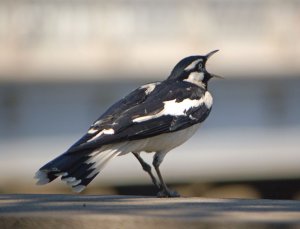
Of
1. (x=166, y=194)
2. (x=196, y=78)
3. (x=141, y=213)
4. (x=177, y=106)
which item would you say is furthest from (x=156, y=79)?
(x=141, y=213)

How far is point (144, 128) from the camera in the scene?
1021cm

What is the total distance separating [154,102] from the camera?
10.5 metres

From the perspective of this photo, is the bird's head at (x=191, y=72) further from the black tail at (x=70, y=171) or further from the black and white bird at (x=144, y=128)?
the black tail at (x=70, y=171)

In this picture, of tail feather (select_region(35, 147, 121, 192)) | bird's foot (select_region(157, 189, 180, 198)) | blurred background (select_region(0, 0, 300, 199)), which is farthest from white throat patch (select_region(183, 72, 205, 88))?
blurred background (select_region(0, 0, 300, 199))

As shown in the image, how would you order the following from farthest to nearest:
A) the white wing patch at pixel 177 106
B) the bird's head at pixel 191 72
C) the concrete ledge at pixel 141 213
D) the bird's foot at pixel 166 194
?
the bird's head at pixel 191 72
the white wing patch at pixel 177 106
the bird's foot at pixel 166 194
the concrete ledge at pixel 141 213

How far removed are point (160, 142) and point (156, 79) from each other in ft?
32.1

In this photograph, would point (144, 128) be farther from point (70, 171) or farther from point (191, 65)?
point (191, 65)

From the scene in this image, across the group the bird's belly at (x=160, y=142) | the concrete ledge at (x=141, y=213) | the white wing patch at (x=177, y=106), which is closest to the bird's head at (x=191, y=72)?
the white wing patch at (x=177, y=106)

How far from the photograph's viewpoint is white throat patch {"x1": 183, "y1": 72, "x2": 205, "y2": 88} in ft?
37.2

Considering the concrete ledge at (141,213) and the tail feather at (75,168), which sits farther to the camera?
the tail feather at (75,168)

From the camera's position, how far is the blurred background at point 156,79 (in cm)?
1909

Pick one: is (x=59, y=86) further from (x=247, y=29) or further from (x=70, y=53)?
(x=247, y=29)

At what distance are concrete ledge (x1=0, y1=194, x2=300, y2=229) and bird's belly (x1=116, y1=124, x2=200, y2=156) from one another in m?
0.84

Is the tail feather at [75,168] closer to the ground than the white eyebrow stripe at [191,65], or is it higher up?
closer to the ground
